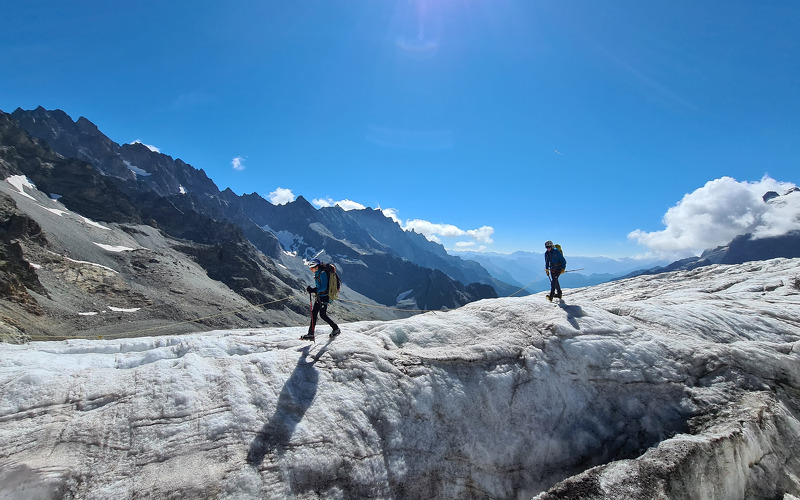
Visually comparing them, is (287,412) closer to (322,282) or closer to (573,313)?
(322,282)

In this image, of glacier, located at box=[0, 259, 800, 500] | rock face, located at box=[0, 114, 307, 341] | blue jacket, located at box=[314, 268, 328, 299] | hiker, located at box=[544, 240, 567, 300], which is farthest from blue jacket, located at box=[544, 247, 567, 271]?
rock face, located at box=[0, 114, 307, 341]

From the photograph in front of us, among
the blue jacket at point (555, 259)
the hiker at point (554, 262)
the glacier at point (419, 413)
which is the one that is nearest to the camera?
the glacier at point (419, 413)

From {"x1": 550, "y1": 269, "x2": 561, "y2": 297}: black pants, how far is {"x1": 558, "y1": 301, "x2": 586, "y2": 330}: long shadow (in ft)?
8.01

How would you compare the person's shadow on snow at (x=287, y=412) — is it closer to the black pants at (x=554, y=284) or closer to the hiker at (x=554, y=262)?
the black pants at (x=554, y=284)

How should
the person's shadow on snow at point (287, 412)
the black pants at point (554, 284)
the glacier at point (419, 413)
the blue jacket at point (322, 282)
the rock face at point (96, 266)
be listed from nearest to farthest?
the glacier at point (419, 413)
the person's shadow on snow at point (287, 412)
the blue jacket at point (322, 282)
the black pants at point (554, 284)
the rock face at point (96, 266)

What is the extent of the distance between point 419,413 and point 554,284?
1127cm

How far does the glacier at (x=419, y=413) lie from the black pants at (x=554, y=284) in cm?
350

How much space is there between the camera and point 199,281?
14900 cm

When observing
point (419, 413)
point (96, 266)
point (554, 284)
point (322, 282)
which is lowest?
point (419, 413)

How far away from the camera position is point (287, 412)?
30.0 feet

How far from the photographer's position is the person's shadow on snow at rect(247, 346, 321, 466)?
819 cm

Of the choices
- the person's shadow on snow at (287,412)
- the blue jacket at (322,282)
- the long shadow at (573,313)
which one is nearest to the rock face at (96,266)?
the blue jacket at (322,282)

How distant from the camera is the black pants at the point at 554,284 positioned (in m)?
18.4

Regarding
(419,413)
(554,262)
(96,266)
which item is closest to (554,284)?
(554,262)
